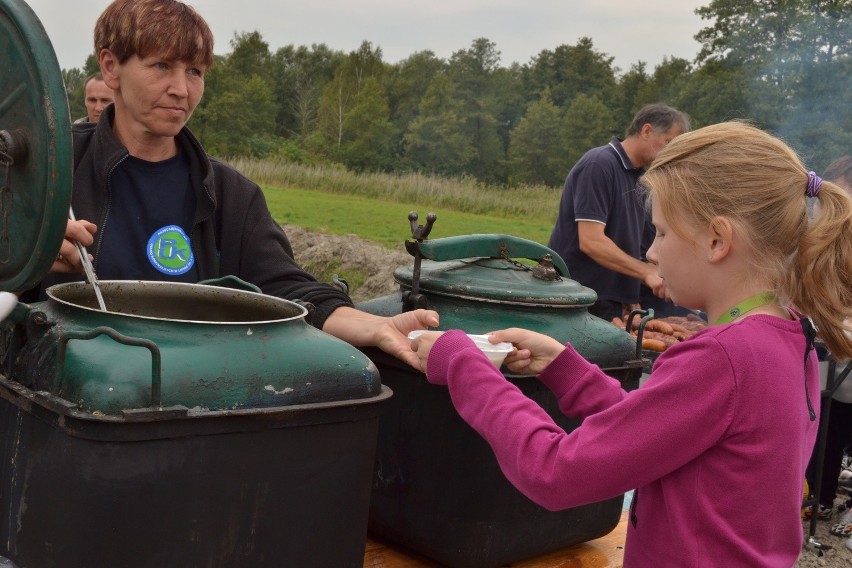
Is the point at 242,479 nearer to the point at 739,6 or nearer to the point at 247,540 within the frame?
the point at 247,540

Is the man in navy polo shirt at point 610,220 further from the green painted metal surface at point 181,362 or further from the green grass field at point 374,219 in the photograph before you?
the green grass field at point 374,219

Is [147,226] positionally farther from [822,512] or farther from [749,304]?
[822,512]

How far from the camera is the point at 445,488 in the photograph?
2266 millimetres

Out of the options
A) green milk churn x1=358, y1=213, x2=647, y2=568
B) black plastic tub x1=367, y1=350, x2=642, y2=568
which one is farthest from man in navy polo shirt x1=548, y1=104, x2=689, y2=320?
black plastic tub x1=367, y1=350, x2=642, y2=568

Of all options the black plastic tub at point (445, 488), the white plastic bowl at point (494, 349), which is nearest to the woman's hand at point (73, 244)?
the black plastic tub at point (445, 488)

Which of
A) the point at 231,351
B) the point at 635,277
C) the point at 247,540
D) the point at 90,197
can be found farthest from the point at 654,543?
the point at 635,277

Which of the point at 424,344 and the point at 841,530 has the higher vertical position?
the point at 424,344

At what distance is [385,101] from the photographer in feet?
131

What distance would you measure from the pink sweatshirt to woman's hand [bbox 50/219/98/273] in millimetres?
917

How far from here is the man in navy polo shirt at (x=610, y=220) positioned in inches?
195

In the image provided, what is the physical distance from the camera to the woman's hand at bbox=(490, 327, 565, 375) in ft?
6.59

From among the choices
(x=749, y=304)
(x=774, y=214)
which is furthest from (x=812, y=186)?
(x=749, y=304)

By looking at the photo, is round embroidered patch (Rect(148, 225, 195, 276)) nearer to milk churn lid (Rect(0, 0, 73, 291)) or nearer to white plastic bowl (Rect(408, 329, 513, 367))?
milk churn lid (Rect(0, 0, 73, 291))

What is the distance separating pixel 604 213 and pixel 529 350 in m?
3.13
